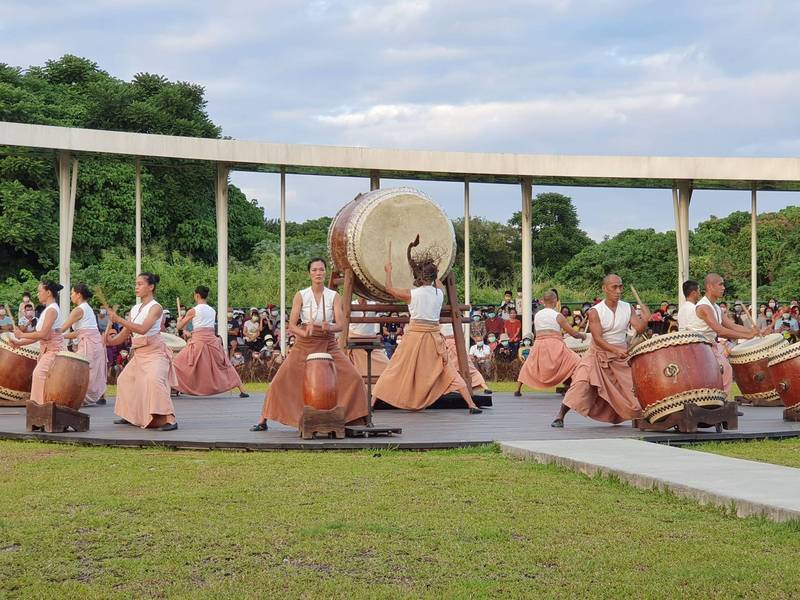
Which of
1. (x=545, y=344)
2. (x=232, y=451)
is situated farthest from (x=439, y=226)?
(x=232, y=451)

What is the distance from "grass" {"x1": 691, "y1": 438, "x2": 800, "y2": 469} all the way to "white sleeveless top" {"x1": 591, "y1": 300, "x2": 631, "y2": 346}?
4.24ft

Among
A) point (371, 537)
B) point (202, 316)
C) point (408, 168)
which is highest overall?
point (408, 168)

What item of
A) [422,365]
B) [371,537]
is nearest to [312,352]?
[422,365]

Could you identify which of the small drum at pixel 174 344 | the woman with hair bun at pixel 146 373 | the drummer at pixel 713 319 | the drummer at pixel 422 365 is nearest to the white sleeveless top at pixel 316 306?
the woman with hair bun at pixel 146 373

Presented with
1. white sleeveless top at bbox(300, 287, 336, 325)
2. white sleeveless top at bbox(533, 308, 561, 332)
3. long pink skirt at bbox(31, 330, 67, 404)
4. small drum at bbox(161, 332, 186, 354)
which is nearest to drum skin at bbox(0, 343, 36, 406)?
long pink skirt at bbox(31, 330, 67, 404)

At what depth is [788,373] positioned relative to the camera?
36.9 ft

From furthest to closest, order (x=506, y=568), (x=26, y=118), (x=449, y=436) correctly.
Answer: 1. (x=26, y=118)
2. (x=449, y=436)
3. (x=506, y=568)

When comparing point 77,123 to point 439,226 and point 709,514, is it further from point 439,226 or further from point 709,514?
point 709,514

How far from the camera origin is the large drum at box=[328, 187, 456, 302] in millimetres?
Answer: 13102

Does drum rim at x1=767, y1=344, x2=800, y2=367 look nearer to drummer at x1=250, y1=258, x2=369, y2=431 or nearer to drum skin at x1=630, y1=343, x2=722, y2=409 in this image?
drum skin at x1=630, y1=343, x2=722, y2=409

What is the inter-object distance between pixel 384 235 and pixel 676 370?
4623 millimetres

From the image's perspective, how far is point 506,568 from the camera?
4883 millimetres

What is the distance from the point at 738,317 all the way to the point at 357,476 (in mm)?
13356

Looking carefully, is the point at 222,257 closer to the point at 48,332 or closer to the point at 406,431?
the point at 48,332
